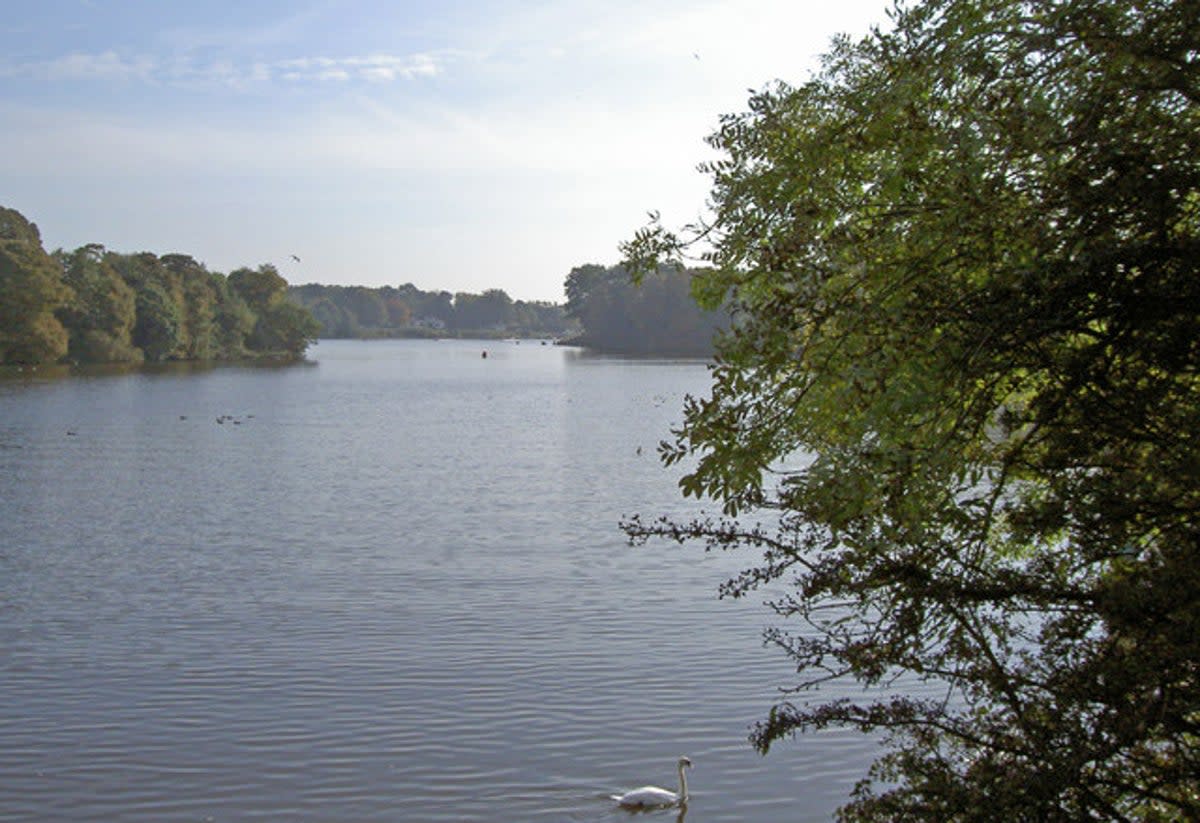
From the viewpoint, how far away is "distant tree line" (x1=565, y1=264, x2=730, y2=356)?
127231mm

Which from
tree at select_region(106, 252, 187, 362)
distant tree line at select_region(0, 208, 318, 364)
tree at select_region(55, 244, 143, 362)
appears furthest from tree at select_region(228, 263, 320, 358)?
tree at select_region(55, 244, 143, 362)

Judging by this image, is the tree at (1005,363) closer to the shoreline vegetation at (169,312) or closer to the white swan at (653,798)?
the white swan at (653,798)

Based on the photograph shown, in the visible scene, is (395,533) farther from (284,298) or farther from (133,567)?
(284,298)

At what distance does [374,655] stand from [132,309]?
295ft

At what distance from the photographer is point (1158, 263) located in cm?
530

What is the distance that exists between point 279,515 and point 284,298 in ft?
343

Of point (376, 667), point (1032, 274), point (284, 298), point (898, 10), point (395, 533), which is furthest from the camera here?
point (284, 298)

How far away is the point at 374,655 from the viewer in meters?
14.0

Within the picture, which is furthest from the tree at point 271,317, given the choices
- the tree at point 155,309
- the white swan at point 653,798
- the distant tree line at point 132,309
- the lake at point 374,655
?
the white swan at point 653,798

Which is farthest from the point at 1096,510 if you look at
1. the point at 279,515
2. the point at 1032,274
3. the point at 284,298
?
the point at 284,298

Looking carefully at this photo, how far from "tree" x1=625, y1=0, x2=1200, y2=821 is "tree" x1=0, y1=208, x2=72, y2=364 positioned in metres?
86.6

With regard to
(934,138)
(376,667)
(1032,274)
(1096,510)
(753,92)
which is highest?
(753,92)

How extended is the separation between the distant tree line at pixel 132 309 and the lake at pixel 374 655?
58099 mm

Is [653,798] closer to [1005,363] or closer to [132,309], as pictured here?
[1005,363]
